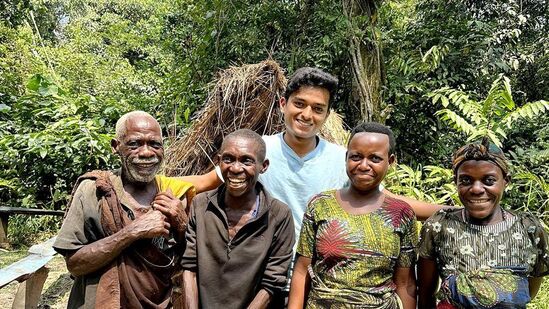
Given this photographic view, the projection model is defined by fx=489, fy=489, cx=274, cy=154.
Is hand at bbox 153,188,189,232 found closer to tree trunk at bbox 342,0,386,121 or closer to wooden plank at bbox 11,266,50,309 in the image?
wooden plank at bbox 11,266,50,309

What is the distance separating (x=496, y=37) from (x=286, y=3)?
2.96m

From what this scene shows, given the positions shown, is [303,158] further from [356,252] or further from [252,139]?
[356,252]

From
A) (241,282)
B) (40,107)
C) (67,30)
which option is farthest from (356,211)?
(67,30)

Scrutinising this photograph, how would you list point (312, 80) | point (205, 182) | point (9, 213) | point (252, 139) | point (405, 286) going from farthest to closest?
point (9, 213)
point (205, 182)
point (312, 80)
point (252, 139)
point (405, 286)


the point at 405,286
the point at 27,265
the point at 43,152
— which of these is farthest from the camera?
the point at 43,152

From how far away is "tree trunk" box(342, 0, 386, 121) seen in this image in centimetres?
561

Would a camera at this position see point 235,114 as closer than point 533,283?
No

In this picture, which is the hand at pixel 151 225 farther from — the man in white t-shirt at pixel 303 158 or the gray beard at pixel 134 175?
the man in white t-shirt at pixel 303 158

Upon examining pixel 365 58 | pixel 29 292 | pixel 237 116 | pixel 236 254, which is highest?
pixel 365 58

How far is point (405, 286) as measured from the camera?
80.7 inches

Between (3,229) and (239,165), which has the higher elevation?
(239,165)

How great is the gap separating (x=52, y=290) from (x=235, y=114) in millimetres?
2741

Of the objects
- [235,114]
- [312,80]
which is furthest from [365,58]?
[312,80]

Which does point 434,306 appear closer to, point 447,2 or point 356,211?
point 356,211
